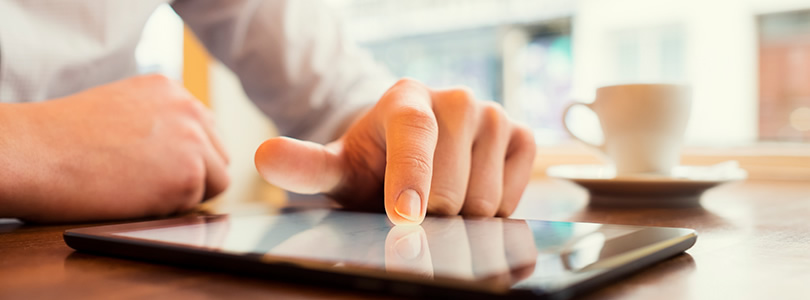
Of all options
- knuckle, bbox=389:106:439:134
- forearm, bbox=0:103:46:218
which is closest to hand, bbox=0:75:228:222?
forearm, bbox=0:103:46:218

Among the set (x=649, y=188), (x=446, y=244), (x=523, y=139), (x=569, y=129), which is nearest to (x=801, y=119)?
(x=569, y=129)

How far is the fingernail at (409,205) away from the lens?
0.33 meters

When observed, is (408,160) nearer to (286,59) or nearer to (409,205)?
(409,205)

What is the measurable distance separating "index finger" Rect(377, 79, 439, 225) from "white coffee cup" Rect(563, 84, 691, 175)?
1.17 ft

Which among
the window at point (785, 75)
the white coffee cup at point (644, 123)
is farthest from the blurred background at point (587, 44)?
the white coffee cup at point (644, 123)

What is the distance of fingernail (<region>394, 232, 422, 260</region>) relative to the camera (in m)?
0.23

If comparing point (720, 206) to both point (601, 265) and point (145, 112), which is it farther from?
point (145, 112)

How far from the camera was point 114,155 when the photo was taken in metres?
0.49

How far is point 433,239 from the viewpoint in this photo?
0.28m

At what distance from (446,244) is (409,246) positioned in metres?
0.02

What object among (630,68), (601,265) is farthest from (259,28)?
(630,68)

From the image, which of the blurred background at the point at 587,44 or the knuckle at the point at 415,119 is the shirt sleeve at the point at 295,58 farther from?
the blurred background at the point at 587,44

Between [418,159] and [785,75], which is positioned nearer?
[418,159]

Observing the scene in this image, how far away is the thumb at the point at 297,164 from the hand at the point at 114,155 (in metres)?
0.14
